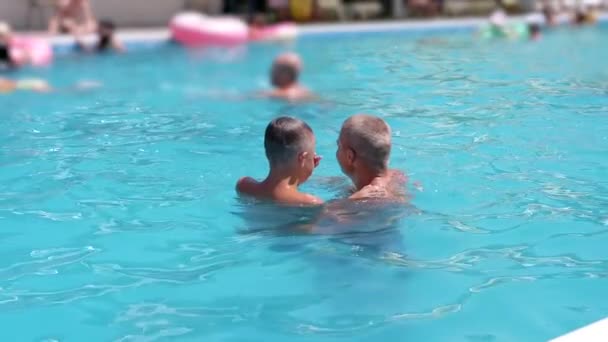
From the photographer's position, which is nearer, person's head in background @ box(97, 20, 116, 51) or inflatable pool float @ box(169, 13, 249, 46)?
person's head in background @ box(97, 20, 116, 51)

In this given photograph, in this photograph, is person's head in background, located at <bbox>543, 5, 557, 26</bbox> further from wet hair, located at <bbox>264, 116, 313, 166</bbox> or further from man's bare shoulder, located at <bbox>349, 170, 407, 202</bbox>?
wet hair, located at <bbox>264, 116, 313, 166</bbox>

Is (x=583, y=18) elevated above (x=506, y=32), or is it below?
below

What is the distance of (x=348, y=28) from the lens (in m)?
17.0

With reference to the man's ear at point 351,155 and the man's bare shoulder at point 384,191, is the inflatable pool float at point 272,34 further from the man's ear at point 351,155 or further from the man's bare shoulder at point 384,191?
the man's ear at point 351,155

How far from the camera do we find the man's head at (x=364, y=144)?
374 centimetres

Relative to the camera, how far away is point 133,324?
2877mm

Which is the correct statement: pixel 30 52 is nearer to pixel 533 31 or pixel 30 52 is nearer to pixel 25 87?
pixel 25 87

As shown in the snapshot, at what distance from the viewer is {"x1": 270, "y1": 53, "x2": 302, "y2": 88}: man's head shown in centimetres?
762

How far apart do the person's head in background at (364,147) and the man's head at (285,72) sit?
383 cm

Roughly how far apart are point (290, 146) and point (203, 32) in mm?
10926

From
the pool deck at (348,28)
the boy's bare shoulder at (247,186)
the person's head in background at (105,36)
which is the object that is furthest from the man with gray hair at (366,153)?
the pool deck at (348,28)

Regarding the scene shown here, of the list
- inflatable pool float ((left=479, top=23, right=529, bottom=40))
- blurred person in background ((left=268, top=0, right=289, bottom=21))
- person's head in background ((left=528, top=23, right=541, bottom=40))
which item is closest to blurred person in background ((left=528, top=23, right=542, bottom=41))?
person's head in background ((left=528, top=23, right=541, bottom=40))

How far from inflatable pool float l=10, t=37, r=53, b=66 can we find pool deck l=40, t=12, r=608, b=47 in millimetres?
1575

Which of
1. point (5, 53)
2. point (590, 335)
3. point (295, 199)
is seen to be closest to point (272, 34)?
point (5, 53)
